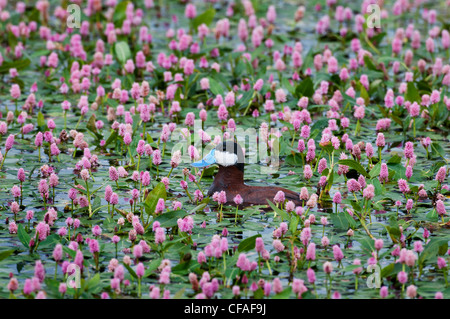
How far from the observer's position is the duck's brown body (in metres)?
6.80

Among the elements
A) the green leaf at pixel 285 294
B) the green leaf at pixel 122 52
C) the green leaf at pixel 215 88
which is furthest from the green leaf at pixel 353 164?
the green leaf at pixel 122 52

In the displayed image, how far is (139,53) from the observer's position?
10203 millimetres

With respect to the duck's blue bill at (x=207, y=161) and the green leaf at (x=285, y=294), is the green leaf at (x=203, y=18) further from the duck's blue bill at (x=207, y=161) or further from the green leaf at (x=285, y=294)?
the green leaf at (x=285, y=294)

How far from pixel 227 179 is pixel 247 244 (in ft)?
4.20

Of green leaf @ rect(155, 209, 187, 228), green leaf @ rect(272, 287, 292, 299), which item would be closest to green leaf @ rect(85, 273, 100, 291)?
green leaf @ rect(155, 209, 187, 228)

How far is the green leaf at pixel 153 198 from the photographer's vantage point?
20.4 feet

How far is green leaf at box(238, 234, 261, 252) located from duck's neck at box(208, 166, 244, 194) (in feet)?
4.02

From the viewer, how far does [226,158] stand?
7023 millimetres

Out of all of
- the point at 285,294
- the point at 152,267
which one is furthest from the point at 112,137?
the point at 285,294

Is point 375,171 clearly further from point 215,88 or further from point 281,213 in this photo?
point 215,88

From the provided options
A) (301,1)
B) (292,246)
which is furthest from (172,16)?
(292,246)

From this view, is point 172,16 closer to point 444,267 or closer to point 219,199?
point 219,199

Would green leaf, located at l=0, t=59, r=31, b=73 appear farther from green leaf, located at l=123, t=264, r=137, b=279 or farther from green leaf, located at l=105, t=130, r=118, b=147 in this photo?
green leaf, located at l=123, t=264, r=137, b=279

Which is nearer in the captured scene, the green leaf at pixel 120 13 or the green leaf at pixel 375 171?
the green leaf at pixel 375 171
